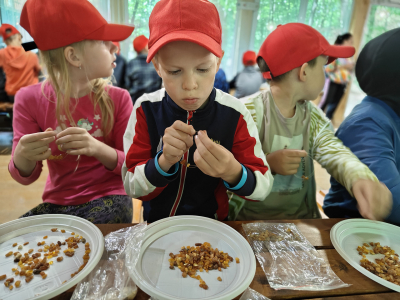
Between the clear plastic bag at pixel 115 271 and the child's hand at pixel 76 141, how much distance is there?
1.31ft

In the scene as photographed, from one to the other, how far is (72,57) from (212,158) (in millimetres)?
816

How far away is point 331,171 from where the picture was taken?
123 centimetres

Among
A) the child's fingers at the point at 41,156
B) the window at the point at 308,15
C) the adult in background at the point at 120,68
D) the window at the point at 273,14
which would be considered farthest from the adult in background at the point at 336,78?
the child's fingers at the point at 41,156

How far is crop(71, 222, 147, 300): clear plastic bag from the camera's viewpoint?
1.99 feet

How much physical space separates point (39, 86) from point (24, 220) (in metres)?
0.73

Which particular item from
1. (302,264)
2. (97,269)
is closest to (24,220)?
(97,269)

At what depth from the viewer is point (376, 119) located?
1.22 m

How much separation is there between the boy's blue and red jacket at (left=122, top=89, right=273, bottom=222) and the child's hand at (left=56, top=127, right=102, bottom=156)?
0.51 ft

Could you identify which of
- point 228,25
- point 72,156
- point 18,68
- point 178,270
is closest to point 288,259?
point 178,270

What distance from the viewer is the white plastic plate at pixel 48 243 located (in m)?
0.61

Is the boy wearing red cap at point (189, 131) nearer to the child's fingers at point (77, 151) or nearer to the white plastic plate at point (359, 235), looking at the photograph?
the child's fingers at point (77, 151)

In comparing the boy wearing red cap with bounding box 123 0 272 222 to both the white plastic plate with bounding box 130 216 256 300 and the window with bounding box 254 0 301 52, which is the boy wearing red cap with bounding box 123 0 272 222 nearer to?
the white plastic plate with bounding box 130 216 256 300

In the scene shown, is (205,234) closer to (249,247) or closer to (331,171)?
(249,247)

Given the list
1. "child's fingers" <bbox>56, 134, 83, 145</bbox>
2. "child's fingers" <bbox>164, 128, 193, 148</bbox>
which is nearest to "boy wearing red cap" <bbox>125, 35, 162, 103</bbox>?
"child's fingers" <bbox>56, 134, 83, 145</bbox>
